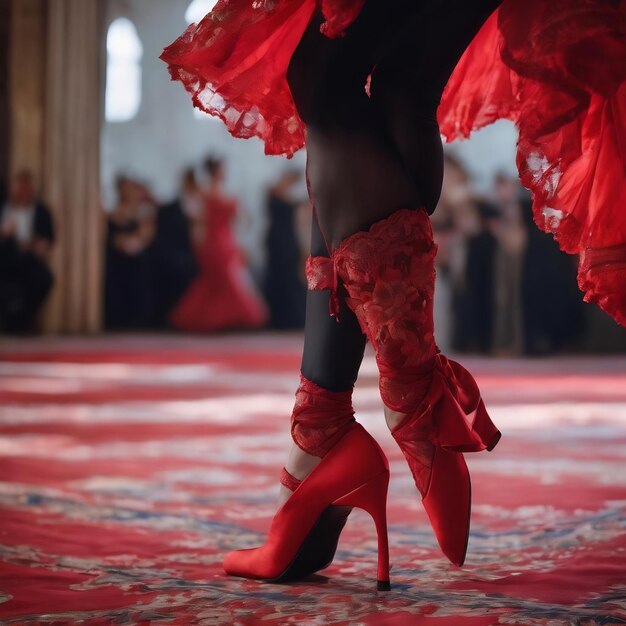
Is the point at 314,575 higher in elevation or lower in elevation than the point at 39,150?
lower

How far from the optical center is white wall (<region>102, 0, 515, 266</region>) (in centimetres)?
1151

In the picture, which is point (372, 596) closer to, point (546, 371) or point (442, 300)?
point (546, 371)

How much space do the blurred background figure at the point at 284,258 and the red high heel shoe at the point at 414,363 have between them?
351 inches

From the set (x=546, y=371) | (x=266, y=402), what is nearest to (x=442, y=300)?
(x=546, y=371)

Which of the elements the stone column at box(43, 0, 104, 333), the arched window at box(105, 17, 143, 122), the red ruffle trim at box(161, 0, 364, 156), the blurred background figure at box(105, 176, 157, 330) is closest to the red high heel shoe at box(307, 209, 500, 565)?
the red ruffle trim at box(161, 0, 364, 156)

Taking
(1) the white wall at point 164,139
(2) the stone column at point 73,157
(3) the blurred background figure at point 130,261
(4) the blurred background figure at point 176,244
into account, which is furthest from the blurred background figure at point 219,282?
(1) the white wall at point 164,139

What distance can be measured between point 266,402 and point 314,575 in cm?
237

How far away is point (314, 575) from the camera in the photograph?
1.24m

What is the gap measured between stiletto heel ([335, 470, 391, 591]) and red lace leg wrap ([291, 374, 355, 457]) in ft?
0.20

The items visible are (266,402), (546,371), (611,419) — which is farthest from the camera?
(546,371)

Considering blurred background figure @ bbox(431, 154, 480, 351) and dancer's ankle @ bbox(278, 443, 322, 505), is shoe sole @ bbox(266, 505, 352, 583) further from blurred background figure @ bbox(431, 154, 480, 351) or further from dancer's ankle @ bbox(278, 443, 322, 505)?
blurred background figure @ bbox(431, 154, 480, 351)

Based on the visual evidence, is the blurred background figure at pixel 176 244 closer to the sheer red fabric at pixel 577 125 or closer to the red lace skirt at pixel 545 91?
the red lace skirt at pixel 545 91

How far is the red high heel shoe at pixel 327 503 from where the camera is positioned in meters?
1.16

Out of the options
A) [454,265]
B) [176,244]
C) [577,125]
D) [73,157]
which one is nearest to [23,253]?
[73,157]
